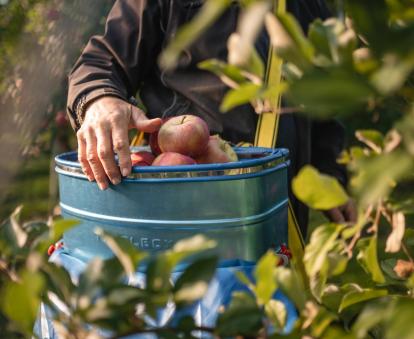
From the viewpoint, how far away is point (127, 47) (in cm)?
207

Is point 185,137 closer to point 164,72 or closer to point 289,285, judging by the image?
point 164,72

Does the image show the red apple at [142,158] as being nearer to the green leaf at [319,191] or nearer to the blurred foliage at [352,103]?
the blurred foliage at [352,103]

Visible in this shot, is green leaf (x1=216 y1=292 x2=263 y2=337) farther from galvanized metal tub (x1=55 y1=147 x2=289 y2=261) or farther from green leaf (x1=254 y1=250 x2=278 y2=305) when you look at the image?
galvanized metal tub (x1=55 y1=147 x2=289 y2=261)

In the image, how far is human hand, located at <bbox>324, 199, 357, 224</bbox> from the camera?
220 cm

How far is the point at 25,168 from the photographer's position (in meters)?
5.29

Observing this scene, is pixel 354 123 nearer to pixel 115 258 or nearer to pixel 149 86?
pixel 149 86

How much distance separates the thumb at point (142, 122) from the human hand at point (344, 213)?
2.81 feet

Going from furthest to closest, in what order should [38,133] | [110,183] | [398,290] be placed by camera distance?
1. [38,133]
2. [110,183]
3. [398,290]

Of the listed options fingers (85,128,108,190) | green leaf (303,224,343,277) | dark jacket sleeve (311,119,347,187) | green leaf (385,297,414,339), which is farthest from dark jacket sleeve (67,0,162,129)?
green leaf (385,297,414,339)

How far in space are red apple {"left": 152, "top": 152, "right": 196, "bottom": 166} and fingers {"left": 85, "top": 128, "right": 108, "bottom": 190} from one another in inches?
4.7

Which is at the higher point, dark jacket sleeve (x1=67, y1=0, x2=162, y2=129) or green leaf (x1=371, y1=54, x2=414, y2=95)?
green leaf (x1=371, y1=54, x2=414, y2=95)

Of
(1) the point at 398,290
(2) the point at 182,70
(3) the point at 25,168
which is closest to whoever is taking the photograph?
(1) the point at 398,290

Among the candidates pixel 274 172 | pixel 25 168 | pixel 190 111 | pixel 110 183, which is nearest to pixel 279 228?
pixel 274 172

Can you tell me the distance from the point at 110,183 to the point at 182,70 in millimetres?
813
